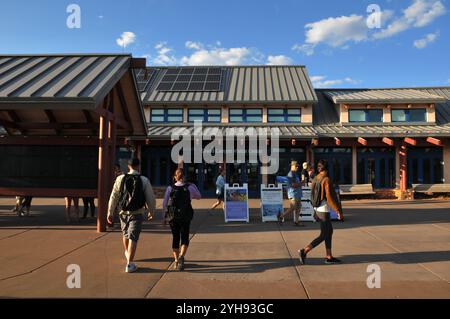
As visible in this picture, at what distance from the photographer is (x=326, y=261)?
5992 mm

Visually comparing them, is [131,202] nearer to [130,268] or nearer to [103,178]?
[130,268]

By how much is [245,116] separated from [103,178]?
42.2ft

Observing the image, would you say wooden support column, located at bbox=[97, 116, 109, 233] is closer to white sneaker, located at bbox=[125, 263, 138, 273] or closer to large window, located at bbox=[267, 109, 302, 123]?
white sneaker, located at bbox=[125, 263, 138, 273]

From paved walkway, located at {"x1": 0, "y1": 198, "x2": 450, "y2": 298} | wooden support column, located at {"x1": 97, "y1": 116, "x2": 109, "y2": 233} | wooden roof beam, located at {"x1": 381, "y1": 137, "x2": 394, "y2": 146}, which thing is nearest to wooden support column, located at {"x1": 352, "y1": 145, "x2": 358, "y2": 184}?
wooden roof beam, located at {"x1": 381, "y1": 137, "x2": 394, "y2": 146}

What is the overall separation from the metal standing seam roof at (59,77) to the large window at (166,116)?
10.4 m

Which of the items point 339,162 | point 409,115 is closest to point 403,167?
point 339,162

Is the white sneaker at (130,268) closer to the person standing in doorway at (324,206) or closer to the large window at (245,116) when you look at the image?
the person standing in doorway at (324,206)

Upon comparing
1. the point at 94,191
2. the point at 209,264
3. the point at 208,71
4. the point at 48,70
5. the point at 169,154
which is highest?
the point at 208,71

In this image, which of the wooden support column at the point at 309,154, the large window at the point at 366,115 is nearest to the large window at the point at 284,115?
the wooden support column at the point at 309,154

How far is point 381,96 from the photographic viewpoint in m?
20.8
